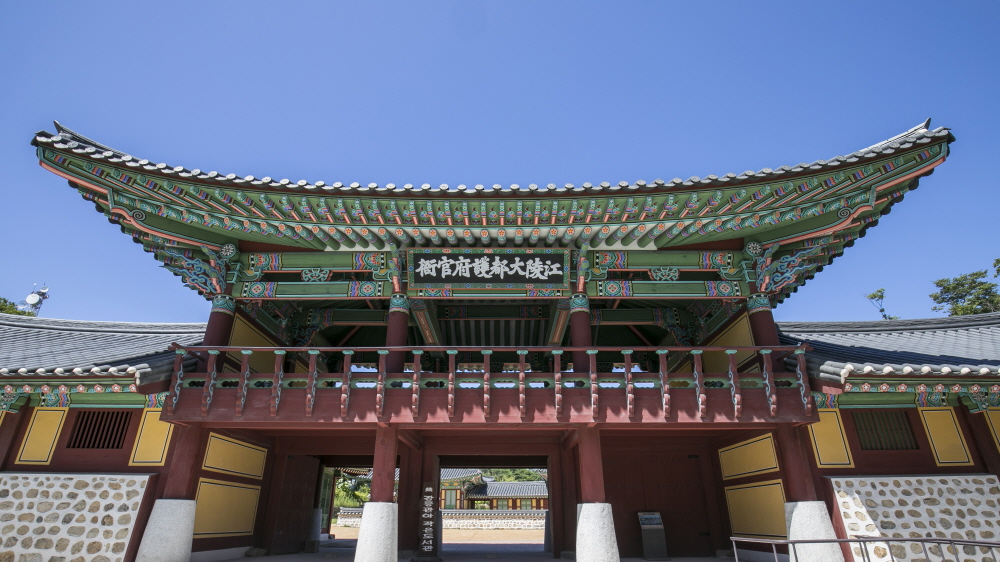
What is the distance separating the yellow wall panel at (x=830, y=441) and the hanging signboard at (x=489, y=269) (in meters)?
5.40

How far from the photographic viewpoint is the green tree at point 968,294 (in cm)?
3691

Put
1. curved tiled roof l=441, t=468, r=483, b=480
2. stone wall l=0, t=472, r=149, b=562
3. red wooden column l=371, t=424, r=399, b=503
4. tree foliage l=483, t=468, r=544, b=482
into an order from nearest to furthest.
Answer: stone wall l=0, t=472, r=149, b=562 < red wooden column l=371, t=424, r=399, b=503 < curved tiled roof l=441, t=468, r=483, b=480 < tree foliage l=483, t=468, r=544, b=482

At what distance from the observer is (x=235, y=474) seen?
36.4ft

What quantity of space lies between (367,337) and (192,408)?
7142mm

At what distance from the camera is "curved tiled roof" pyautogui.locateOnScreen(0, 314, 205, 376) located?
28.5ft

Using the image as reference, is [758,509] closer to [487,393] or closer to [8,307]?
[487,393]

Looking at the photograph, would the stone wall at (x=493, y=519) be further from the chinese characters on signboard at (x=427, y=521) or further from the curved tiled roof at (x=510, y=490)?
the chinese characters on signboard at (x=427, y=521)

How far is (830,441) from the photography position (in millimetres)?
9688

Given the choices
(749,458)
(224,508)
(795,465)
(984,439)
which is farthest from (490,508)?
(984,439)

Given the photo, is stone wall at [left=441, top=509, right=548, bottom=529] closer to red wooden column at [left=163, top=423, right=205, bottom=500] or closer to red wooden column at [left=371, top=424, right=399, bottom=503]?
red wooden column at [left=163, top=423, right=205, bottom=500]

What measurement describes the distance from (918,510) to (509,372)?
749cm

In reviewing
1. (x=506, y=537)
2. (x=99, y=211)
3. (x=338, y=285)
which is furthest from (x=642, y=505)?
(x=506, y=537)

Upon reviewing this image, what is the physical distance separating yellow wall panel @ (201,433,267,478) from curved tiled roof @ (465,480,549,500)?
33148 millimetres

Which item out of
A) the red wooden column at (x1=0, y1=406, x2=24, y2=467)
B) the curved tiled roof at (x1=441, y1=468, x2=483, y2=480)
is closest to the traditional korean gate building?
the red wooden column at (x1=0, y1=406, x2=24, y2=467)
